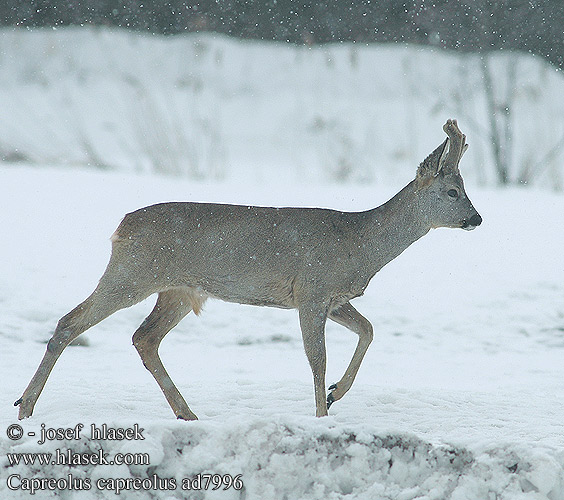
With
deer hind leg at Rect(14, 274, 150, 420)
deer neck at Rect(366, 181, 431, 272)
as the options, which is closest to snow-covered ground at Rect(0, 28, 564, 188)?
deer neck at Rect(366, 181, 431, 272)

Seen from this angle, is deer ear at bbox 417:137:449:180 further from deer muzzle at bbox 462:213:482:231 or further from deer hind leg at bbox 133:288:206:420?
deer hind leg at bbox 133:288:206:420

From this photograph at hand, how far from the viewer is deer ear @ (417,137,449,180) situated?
17.8ft

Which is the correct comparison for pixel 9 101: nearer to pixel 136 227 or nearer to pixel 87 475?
pixel 136 227

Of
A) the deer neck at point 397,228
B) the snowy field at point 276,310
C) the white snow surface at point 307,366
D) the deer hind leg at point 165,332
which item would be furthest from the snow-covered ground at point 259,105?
the deer neck at point 397,228

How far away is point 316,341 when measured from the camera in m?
5.39

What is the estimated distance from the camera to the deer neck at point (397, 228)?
5.57 m

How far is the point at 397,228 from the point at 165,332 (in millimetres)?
1496

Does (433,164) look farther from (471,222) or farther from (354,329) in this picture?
(354,329)

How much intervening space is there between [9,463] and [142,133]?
10.4 meters

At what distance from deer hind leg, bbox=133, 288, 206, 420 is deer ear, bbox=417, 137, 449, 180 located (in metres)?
1.47

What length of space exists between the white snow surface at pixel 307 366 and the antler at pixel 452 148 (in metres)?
1.45

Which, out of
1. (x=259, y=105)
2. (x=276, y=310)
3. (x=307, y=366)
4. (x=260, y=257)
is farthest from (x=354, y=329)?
(x=259, y=105)

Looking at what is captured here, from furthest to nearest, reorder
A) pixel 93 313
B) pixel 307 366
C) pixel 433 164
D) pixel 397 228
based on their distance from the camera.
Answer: pixel 307 366, pixel 397 228, pixel 433 164, pixel 93 313

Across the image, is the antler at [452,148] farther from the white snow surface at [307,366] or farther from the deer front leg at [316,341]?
the white snow surface at [307,366]
